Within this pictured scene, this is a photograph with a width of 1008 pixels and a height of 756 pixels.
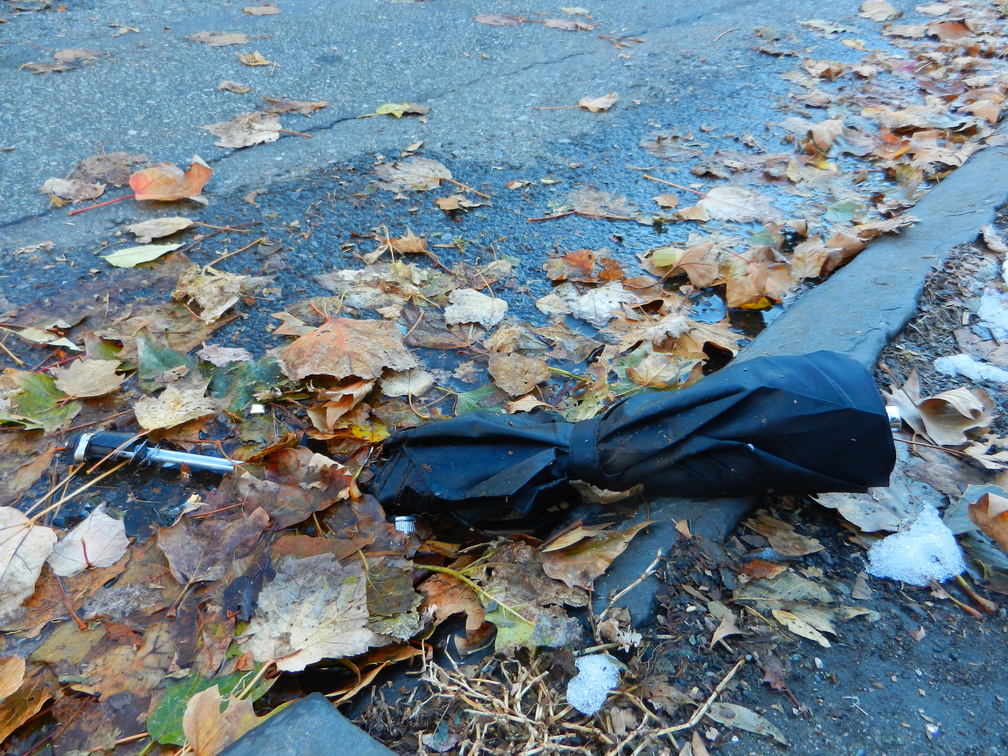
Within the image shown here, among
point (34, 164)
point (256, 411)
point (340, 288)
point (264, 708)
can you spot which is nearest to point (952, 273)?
point (340, 288)

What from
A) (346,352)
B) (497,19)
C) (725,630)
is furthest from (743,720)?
(497,19)

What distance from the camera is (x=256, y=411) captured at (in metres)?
1.61

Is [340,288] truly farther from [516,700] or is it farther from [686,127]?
[686,127]

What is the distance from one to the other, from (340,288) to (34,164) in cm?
132

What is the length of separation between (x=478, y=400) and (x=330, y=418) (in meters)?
0.36

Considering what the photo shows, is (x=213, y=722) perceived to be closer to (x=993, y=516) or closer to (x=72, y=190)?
(x=993, y=516)

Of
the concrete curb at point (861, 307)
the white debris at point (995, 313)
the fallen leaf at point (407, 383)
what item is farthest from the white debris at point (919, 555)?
the fallen leaf at point (407, 383)

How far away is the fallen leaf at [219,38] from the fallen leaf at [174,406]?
2.43 metres

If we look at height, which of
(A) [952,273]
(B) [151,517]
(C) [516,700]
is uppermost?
(A) [952,273]

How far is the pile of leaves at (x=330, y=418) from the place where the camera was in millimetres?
1135

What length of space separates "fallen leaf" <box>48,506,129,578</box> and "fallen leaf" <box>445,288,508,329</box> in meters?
0.96

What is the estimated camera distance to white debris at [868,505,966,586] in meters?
1.26

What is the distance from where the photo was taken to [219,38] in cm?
337

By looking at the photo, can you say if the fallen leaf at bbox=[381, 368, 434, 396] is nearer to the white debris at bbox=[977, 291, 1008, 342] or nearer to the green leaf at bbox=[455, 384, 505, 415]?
the green leaf at bbox=[455, 384, 505, 415]
